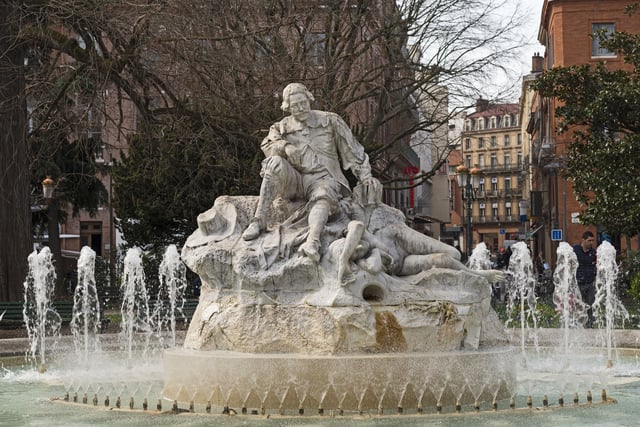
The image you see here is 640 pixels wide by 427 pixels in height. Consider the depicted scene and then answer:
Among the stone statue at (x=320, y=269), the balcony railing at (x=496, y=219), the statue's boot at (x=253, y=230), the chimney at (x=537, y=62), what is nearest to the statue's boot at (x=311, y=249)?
the stone statue at (x=320, y=269)

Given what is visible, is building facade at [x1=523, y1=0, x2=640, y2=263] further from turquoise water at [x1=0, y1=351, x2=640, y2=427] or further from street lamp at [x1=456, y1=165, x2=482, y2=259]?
turquoise water at [x1=0, y1=351, x2=640, y2=427]

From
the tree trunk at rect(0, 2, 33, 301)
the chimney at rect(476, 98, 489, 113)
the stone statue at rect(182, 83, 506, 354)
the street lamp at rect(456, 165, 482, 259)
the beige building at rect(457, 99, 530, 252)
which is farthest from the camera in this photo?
the beige building at rect(457, 99, 530, 252)

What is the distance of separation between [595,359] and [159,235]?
67.4 feet

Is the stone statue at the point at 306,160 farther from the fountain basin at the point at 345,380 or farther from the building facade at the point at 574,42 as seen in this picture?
the building facade at the point at 574,42

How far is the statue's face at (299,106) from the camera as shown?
949 centimetres

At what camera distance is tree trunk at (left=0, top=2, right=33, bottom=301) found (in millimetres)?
16391

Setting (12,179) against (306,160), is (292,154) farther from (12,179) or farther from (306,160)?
(12,179)

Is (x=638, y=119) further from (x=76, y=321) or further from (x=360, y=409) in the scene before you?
(x=360, y=409)

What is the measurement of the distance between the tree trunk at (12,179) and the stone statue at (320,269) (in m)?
7.96

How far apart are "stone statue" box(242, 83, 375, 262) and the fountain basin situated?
1430 millimetres

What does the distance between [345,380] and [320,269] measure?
1071 mm

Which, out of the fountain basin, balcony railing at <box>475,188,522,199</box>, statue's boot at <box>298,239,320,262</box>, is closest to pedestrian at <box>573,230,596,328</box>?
the fountain basin

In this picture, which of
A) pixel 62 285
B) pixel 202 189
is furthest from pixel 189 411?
pixel 62 285

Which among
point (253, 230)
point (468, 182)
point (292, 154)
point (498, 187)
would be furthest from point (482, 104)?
point (498, 187)
